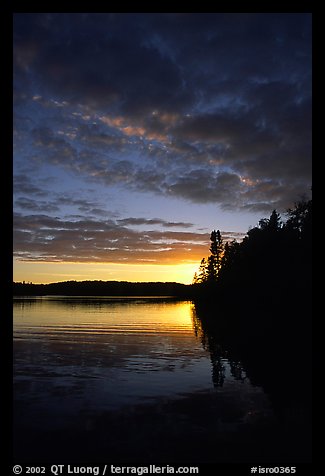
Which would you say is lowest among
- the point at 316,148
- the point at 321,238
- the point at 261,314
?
the point at 261,314

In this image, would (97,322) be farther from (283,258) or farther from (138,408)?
(138,408)

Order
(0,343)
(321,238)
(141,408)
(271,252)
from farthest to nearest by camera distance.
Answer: (271,252) < (141,408) < (321,238) < (0,343)

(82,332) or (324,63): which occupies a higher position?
(324,63)

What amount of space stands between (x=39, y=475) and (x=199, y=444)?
15.3 ft

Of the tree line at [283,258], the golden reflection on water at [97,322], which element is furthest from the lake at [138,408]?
the tree line at [283,258]

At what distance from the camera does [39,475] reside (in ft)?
30.7

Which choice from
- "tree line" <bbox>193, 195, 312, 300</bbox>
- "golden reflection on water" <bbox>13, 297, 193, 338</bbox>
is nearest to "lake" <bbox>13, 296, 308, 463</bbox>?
"golden reflection on water" <bbox>13, 297, 193, 338</bbox>

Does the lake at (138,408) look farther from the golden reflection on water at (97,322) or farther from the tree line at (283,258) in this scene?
the tree line at (283,258)

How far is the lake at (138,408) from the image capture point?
11.2m

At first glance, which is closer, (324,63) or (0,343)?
(0,343)

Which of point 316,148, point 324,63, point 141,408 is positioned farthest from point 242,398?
point 324,63

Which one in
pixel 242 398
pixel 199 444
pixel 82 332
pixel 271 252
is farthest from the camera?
pixel 271 252

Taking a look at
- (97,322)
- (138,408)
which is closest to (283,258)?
(97,322)

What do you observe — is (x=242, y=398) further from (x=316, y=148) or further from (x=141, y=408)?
(x=316, y=148)
